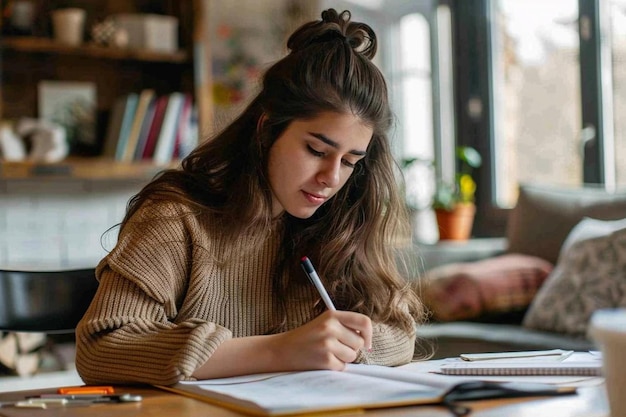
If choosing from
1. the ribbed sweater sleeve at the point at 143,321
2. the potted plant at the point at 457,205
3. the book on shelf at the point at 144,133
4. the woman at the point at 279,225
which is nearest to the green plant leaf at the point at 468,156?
the potted plant at the point at 457,205

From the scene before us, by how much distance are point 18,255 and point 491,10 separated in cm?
233

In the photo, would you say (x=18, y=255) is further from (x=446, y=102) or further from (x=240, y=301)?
(x=240, y=301)

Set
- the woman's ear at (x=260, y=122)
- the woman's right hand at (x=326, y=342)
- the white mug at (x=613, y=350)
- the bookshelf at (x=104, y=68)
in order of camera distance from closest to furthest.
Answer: the white mug at (x=613, y=350)
the woman's right hand at (x=326, y=342)
the woman's ear at (x=260, y=122)
the bookshelf at (x=104, y=68)

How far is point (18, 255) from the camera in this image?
3.83 metres

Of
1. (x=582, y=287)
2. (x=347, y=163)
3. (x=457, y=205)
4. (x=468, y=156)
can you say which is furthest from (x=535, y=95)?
(x=347, y=163)

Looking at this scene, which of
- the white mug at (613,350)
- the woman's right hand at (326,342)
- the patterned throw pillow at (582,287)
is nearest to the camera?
the white mug at (613,350)

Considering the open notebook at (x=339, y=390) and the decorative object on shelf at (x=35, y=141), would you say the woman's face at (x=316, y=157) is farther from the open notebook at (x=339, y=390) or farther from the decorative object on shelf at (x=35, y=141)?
the decorative object on shelf at (x=35, y=141)

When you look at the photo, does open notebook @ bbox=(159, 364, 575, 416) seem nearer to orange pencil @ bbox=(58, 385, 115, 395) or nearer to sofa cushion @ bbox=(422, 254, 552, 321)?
orange pencil @ bbox=(58, 385, 115, 395)

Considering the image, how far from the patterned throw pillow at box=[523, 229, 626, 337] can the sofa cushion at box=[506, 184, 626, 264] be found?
27 centimetres

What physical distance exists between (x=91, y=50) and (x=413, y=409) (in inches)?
122

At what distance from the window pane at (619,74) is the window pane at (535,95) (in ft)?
0.54

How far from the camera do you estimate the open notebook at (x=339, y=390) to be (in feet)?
3.13

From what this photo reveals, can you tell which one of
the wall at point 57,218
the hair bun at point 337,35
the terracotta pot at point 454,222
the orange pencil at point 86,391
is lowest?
the terracotta pot at point 454,222

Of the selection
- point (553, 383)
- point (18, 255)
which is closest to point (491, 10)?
point (18, 255)
